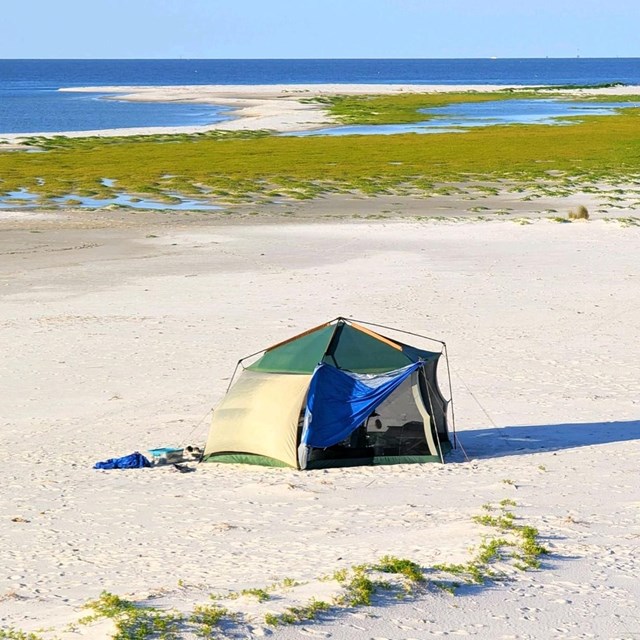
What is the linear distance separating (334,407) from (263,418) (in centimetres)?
85

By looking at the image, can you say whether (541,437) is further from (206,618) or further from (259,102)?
(259,102)

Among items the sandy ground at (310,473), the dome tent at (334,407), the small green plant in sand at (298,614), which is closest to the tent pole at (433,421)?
the dome tent at (334,407)

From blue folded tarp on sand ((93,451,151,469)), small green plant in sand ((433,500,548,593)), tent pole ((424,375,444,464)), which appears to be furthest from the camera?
tent pole ((424,375,444,464))

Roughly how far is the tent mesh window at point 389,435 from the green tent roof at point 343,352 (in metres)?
0.38

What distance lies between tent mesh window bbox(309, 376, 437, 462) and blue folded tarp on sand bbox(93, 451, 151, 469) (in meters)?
1.90

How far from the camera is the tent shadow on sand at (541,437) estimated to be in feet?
49.9

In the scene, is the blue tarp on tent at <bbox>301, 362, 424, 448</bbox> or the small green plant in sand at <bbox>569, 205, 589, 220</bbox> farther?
the small green plant in sand at <bbox>569, 205, 589, 220</bbox>

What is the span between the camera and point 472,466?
14.6 metres

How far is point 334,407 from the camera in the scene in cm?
1474

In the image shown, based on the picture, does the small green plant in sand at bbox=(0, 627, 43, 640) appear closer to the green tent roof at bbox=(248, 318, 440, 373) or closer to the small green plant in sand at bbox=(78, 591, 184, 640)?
the small green plant in sand at bbox=(78, 591, 184, 640)

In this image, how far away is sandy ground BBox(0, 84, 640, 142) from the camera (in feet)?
260

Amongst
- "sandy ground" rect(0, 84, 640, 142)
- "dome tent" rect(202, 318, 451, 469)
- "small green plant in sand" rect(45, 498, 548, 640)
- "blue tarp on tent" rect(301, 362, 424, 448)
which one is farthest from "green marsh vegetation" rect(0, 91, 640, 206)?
"small green plant in sand" rect(45, 498, 548, 640)

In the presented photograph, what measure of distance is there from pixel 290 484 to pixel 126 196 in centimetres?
3138

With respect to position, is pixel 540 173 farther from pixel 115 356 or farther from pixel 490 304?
pixel 115 356
